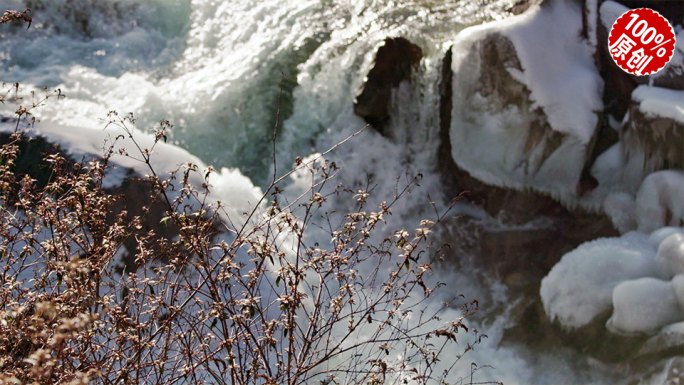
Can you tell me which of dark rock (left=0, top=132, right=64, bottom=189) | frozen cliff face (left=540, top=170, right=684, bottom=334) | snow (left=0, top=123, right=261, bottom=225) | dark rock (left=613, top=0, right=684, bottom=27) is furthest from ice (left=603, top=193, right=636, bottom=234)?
dark rock (left=0, top=132, right=64, bottom=189)

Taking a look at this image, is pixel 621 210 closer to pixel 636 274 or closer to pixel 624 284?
pixel 636 274

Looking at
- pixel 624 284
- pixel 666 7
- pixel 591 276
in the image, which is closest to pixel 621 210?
pixel 591 276

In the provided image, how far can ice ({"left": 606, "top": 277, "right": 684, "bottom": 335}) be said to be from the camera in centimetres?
445

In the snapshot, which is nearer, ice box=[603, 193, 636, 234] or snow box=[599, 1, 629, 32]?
ice box=[603, 193, 636, 234]

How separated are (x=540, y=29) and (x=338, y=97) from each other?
108 inches

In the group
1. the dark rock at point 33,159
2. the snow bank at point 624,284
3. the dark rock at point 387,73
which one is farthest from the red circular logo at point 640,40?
the dark rock at point 33,159

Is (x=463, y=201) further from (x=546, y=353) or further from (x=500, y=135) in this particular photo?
(x=546, y=353)

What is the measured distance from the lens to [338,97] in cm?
750

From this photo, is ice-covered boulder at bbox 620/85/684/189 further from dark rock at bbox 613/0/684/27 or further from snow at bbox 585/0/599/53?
dark rock at bbox 613/0/684/27

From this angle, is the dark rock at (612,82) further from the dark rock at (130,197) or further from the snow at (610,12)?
the dark rock at (130,197)

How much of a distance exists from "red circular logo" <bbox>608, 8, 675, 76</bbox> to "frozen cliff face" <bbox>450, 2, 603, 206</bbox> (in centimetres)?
29

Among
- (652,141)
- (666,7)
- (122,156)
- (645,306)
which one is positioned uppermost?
(122,156)

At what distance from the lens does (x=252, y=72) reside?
807 cm

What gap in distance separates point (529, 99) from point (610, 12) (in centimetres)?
143
